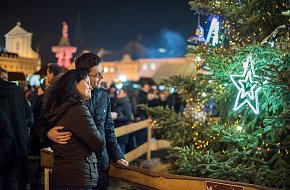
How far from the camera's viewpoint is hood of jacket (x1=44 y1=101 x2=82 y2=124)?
10.2ft

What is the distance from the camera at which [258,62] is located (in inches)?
207

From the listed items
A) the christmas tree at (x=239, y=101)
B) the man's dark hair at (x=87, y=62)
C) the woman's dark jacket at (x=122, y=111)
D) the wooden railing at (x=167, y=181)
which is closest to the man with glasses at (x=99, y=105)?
the man's dark hair at (x=87, y=62)

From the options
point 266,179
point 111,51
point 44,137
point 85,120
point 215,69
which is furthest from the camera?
point 111,51

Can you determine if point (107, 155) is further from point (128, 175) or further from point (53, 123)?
point (53, 123)

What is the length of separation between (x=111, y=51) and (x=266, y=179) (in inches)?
3155

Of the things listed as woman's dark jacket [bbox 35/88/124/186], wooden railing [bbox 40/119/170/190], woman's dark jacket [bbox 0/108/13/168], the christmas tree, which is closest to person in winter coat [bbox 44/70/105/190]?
woman's dark jacket [bbox 35/88/124/186]

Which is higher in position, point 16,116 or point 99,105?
point 99,105

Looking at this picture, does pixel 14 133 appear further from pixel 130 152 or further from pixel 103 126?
pixel 130 152

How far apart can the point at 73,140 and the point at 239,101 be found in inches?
133

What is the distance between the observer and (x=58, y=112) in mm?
3143

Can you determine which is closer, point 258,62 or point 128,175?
point 128,175

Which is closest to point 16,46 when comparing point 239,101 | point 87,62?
point 239,101

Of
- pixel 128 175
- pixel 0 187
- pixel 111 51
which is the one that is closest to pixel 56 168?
pixel 128 175

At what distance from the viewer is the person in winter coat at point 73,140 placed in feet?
10.2
